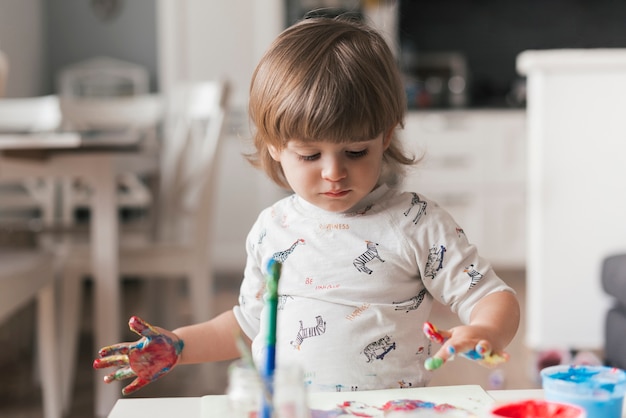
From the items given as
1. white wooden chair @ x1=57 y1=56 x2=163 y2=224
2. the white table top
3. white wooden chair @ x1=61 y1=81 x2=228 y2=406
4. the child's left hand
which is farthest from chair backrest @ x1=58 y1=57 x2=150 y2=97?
the child's left hand

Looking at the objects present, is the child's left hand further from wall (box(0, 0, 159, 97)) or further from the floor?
wall (box(0, 0, 159, 97))

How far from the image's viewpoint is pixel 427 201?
1078 mm

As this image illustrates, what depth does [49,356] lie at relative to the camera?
2277mm

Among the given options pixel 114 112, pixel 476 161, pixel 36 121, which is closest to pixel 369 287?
pixel 36 121


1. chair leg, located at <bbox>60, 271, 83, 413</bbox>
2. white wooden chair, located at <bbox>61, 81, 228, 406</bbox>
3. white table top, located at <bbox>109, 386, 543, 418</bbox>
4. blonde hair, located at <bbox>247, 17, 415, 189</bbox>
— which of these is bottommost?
chair leg, located at <bbox>60, 271, 83, 413</bbox>

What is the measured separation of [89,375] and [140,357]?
6.62ft

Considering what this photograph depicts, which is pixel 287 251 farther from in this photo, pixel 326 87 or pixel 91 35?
pixel 91 35

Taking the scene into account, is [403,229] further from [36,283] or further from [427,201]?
[36,283]

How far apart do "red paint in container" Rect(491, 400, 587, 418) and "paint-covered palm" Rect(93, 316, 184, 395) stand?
0.36m

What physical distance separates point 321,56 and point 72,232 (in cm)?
213

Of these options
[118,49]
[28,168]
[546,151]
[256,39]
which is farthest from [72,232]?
[118,49]

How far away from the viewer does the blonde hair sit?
3.16 ft

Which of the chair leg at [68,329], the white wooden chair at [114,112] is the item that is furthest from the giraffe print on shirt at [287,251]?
the chair leg at [68,329]

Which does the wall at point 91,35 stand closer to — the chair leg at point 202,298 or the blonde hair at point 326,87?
the chair leg at point 202,298
